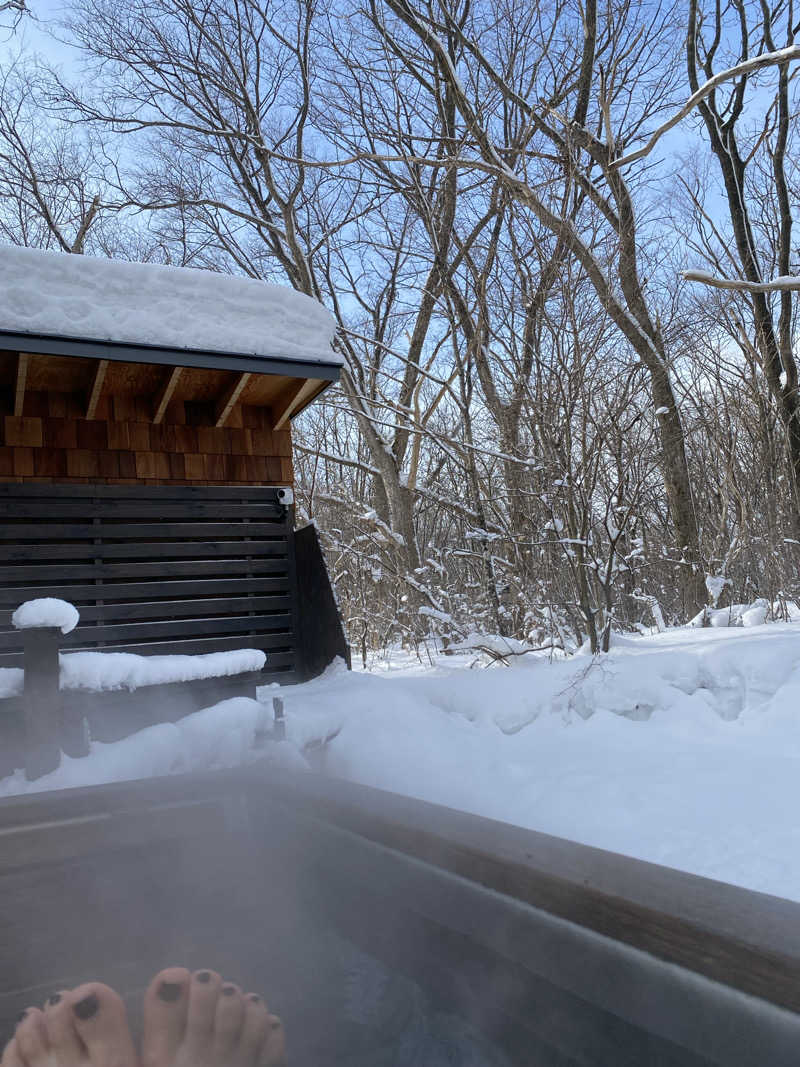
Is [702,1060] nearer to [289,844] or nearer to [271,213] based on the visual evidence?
[289,844]

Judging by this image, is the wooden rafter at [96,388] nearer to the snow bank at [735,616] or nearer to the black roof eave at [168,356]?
the black roof eave at [168,356]

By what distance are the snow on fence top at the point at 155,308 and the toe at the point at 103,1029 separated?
3668 mm

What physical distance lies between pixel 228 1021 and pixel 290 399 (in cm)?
452

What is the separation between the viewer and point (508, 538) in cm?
525

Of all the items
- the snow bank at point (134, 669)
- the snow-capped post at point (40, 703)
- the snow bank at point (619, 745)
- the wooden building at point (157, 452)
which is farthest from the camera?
the wooden building at point (157, 452)

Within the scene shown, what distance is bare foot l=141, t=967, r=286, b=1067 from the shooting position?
1329 mm

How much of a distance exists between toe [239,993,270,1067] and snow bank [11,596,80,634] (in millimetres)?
1925

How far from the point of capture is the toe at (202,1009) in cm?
135

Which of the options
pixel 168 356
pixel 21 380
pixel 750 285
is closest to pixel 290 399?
pixel 168 356

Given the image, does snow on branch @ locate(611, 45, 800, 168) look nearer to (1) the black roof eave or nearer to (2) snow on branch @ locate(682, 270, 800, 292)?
(2) snow on branch @ locate(682, 270, 800, 292)

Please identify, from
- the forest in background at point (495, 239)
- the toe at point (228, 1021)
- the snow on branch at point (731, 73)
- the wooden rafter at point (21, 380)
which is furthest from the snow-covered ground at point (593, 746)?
the snow on branch at point (731, 73)

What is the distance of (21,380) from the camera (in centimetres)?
449

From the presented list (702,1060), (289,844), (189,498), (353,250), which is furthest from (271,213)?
(702,1060)

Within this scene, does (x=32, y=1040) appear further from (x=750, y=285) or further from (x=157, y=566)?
(x=750, y=285)
